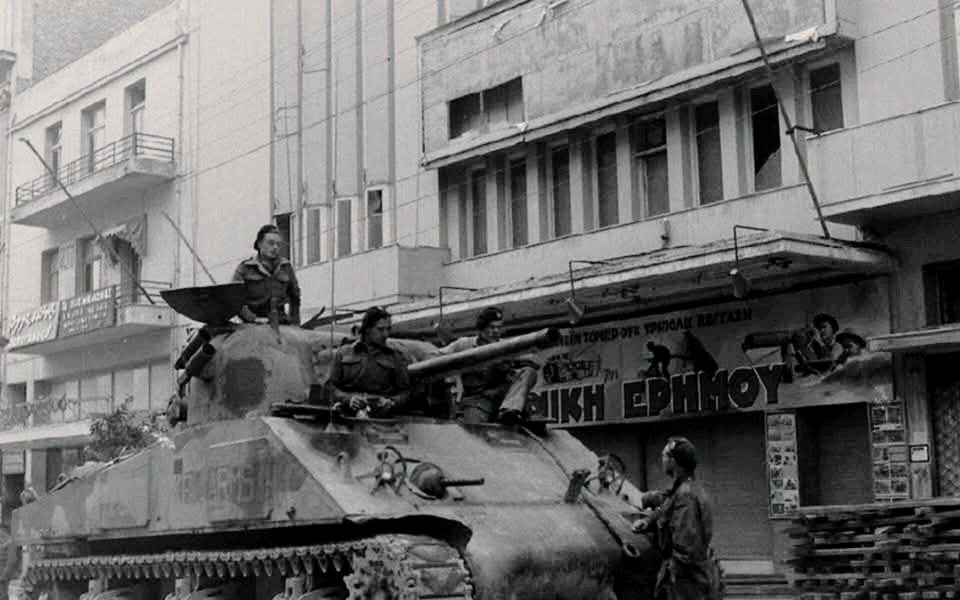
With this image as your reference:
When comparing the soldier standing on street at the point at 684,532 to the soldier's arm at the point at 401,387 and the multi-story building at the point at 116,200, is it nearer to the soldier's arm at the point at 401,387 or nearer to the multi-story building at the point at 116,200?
the soldier's arm at the point at 401,387

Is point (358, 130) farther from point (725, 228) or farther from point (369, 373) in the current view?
point (369, 373)

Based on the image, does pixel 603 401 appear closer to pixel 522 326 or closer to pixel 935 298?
pixel 522 326

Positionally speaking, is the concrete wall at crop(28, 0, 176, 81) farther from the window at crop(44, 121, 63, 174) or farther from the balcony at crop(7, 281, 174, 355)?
the balcony at crop(7, 281, 174, 355)

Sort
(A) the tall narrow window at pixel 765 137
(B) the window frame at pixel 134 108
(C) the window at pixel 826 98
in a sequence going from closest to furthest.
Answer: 1. (C) the window at pixel 826 98
2. (A) the tall narrow window at pixel 765 137
3. (B) the window frame at pixel 134 108

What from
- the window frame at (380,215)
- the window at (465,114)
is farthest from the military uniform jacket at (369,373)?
the window frame at (380,215)

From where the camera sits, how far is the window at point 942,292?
54.1ft

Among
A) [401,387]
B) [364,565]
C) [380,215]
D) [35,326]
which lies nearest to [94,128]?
[35,326]

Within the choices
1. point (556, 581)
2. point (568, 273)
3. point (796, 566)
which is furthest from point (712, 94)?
point (556, 581)

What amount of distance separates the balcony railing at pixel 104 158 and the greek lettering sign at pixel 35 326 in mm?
2458

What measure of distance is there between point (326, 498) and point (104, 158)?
23.3m

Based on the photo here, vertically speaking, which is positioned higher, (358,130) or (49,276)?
(358,130)

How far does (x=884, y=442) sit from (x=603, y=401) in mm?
4657

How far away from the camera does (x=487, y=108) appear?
21609 millimetres

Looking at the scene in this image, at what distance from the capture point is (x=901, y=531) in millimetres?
13039
